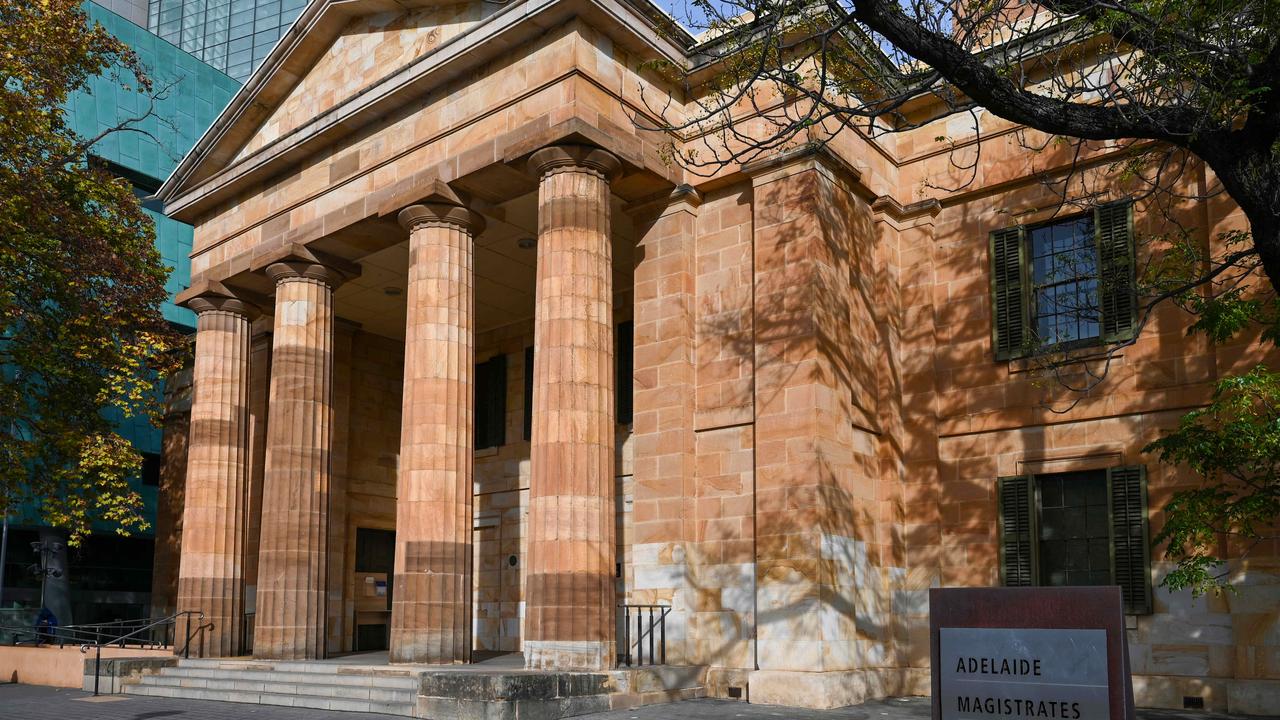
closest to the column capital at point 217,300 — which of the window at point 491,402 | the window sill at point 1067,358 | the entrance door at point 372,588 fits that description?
the window at point 491,402

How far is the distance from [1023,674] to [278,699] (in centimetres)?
1330

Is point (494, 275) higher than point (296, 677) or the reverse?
higher

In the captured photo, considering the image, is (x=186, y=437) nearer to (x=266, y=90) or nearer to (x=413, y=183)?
(x=266, y=90)

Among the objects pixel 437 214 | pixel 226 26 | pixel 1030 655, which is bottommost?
pixel 1030 655

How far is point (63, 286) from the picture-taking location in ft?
80.3

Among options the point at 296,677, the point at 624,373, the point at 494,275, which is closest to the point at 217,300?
the point at 494,275

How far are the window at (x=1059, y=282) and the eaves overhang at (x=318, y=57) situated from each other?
6181mm

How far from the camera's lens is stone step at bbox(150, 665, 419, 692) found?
1600 cm

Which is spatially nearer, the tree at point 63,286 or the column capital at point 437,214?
the column capital at point 437,214

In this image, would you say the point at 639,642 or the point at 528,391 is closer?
the point at 639,642

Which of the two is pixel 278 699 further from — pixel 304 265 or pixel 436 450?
pixel 304 265

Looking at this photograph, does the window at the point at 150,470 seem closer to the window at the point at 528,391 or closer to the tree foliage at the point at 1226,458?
the window at the point at 528,391

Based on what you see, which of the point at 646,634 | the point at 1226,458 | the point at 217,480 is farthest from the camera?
the point at 217,480

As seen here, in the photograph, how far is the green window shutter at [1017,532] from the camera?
1744 centimetres
